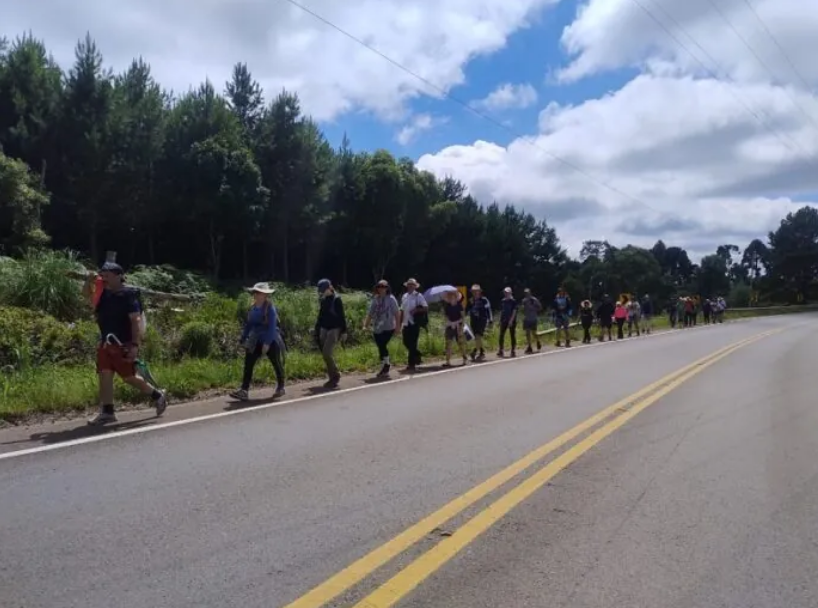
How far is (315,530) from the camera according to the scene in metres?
4.80

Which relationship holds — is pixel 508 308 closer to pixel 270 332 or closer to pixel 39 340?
pixel 270 332

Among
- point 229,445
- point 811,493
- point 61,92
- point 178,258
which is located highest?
point 61,92

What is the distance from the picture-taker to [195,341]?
1397cm

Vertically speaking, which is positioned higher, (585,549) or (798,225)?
(798,225)

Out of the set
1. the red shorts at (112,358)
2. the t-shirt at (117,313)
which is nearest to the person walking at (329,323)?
the t-shirt at (117,313)

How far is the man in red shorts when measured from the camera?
26.8 ft

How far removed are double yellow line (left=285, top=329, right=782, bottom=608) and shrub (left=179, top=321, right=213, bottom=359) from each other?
785 centimetres

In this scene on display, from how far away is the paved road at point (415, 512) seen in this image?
13.1 ft

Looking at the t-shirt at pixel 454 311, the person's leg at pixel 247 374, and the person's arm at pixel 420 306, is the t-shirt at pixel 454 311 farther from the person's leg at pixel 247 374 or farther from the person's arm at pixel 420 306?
the person's leg at pixel 247 374

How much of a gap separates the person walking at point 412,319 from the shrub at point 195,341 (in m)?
3.82

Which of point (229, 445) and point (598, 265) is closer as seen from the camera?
point (229, 445)

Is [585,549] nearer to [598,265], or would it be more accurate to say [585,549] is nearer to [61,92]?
[61,92]

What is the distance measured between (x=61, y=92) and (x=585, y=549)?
41186 millimetres

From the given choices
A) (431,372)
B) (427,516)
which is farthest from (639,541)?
(431,372)
